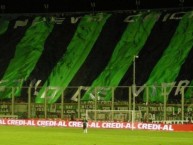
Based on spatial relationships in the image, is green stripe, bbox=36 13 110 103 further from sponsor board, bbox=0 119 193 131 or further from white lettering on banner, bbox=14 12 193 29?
sponsor board, bbox=0 119 193 131

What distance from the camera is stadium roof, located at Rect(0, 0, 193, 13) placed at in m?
89.2

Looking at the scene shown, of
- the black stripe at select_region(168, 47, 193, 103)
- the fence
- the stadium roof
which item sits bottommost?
the fence

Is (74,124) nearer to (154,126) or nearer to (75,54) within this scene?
(154,126)

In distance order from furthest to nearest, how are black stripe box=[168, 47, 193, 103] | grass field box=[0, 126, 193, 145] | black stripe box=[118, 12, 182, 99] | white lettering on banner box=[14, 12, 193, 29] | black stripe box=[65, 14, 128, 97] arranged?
white lettering on banner box=[14, 12, 193, 29]
black stripe box=[65, 14, 128, 97]
black stripe box=[118, 12, 182, 99]
black stripe box=[168, 47, 193, 103]
grass field box=[0, 126, 193, 145]

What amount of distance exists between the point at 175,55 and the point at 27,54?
22633 mm

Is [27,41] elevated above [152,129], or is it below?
above

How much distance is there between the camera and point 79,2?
9312 centimetres

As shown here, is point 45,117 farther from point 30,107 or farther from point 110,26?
point 110,26

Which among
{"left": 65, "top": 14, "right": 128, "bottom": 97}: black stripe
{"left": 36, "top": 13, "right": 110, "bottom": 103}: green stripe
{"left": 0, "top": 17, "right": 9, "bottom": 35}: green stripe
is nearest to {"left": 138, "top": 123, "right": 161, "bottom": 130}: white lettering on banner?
{"left": 65, "top": 14, "right": 128, "bottom": 97}: black stripe

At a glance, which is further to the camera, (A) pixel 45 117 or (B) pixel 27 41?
(B) pixel 27 41

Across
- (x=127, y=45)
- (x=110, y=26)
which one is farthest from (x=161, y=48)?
(x=110, y=26)

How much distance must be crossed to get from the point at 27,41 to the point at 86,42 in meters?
9.59

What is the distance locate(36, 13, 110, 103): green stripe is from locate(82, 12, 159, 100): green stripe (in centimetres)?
437

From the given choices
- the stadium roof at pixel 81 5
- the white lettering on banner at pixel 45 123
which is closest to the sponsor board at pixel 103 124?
the white lettering on banner at pixel 45 123
